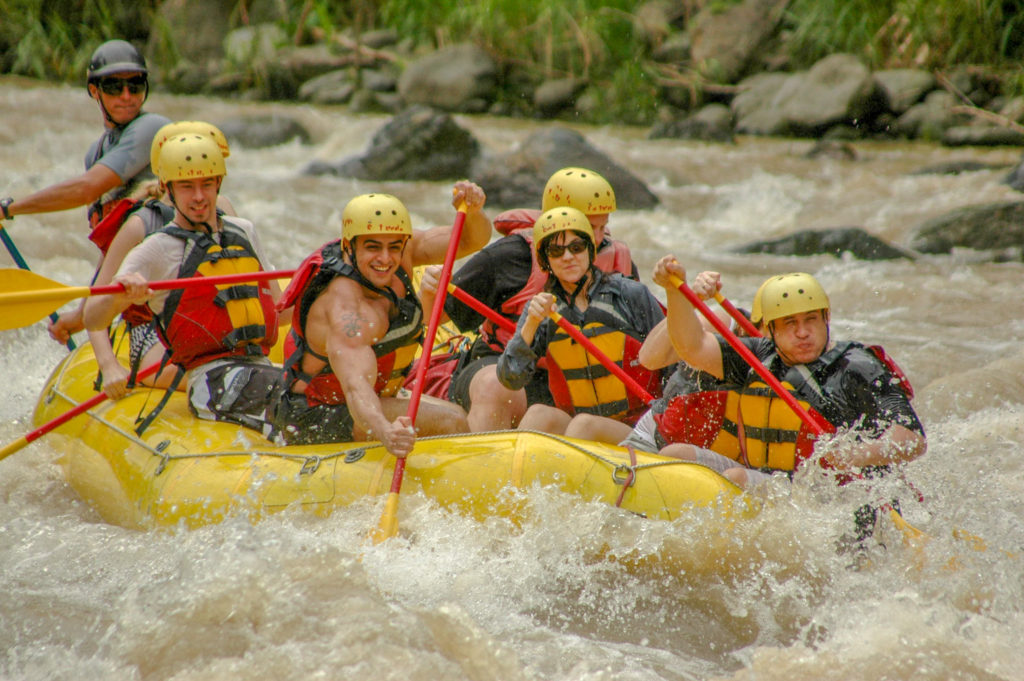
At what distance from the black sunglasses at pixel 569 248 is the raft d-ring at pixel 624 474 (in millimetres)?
852

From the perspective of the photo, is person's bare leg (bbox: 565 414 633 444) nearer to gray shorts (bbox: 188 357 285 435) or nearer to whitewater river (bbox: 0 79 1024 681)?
whitewater river (bbox: 0 79 1024 681)

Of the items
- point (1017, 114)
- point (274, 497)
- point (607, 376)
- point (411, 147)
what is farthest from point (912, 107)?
point (274, 497)

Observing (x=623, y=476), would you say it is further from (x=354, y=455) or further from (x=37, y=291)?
(x=37, y=291)

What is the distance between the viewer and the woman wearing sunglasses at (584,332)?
388cm

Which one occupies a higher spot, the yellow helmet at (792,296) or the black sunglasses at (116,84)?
the black sunglasses at (116,84)

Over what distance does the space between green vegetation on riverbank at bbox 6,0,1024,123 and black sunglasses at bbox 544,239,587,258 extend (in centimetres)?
1110

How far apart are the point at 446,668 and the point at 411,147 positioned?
977cm

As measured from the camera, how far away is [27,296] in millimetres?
3869

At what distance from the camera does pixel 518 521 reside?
353 centimetres

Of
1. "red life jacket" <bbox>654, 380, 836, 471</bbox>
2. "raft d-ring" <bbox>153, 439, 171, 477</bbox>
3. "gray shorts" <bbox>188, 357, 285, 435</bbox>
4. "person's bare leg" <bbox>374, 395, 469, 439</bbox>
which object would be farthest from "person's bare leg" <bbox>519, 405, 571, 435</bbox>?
"raft d-ring" <bbox>153, 439, 171, 477</bbox>

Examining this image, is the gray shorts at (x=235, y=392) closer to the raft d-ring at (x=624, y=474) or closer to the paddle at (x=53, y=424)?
the paddle at (x=53, y=424)

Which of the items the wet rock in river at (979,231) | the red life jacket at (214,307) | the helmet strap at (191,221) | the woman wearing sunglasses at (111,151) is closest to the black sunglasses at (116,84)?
the woman wearing sunglasses at (111,151)

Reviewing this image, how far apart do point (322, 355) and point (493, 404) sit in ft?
2.35

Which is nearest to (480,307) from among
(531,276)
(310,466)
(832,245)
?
(531,276)
